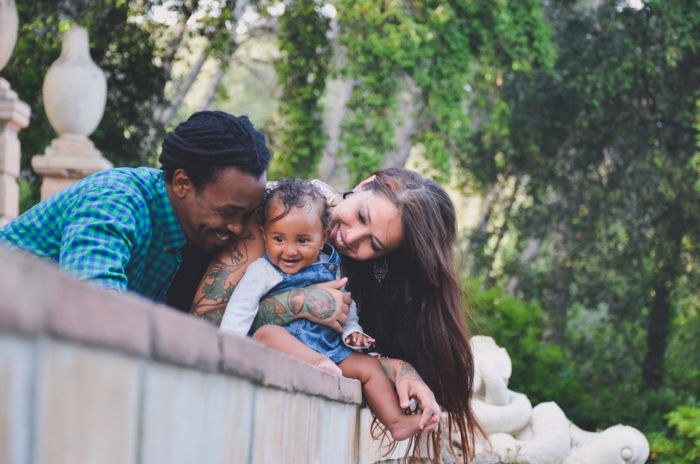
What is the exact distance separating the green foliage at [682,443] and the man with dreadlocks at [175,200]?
6.30 meters

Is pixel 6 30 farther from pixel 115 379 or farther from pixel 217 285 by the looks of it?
pixel 115 379

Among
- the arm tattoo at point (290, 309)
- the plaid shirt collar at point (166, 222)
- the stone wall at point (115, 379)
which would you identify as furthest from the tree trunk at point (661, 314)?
the stone wall at point (115, 379)

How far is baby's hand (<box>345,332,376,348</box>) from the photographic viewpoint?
3854mm

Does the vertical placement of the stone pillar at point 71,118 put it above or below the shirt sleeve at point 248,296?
above

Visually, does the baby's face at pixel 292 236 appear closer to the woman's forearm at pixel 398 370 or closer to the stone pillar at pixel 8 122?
the woman's forearm at pixel 398 370

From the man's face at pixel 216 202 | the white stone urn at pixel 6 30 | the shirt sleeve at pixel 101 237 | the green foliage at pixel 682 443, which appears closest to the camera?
the shirt sleeve at pixel 101 237

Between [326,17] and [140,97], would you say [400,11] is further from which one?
[140,97]

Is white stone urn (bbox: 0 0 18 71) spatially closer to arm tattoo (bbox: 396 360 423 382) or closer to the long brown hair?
the long brown hair

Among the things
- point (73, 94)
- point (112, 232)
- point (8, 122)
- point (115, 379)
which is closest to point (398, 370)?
point (112, 232)

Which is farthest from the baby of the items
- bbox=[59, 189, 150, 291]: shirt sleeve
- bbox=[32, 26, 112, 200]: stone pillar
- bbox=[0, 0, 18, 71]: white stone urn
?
bbox=[32, 26, 112, 200]: stone pillar

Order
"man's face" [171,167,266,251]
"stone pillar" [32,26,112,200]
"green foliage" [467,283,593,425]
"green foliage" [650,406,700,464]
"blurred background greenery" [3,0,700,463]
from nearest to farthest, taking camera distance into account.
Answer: "man's face" [171,167,266,251] → "green foliage" [650,406,700,464] → "stone pillar" [32,26,112,200] → "green foliage" [467,283,593,425] → "blurred background greenery" [3,0,700,463]

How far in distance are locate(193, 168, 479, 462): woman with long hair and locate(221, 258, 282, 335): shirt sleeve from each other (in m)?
0.06

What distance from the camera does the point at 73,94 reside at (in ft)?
31.4

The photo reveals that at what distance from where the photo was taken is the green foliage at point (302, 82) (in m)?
13.9
